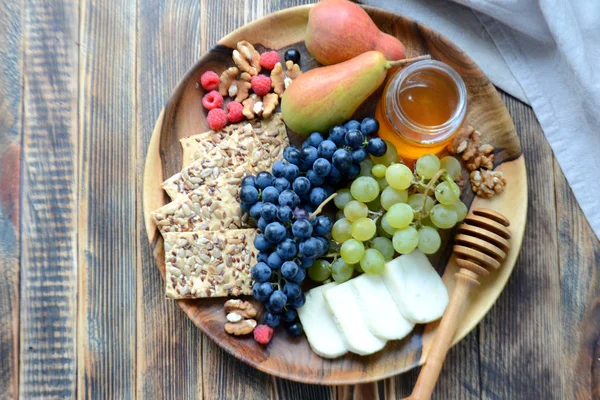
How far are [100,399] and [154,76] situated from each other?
73 centimetres

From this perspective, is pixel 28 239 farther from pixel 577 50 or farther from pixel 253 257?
pixel 577 50

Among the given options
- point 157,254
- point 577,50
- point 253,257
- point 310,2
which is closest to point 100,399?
point 157,254

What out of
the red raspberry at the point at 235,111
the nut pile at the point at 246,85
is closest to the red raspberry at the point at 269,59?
the nut pile at the point at 246,85

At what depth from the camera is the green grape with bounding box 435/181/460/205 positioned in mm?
1054

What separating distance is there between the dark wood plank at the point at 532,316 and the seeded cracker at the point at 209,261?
1.84ft

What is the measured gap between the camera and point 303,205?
3.59ft

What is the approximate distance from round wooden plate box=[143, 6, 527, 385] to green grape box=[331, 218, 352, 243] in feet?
0.68

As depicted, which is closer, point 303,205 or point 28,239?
point 303,205

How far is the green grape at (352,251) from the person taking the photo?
106 cm

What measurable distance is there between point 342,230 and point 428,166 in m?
0.21

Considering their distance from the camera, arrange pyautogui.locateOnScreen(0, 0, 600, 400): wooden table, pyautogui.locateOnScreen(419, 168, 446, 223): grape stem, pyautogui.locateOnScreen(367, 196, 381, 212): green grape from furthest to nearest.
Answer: pyautogui.locateOnScreen(0, 0, 600, 400): wooden table < pyautogui.locateOnScreen(367, 196, 381, 212): green grape < pyautogui.locateOnScreen(419, 168, 446, 223): grape stem

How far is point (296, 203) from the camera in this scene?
106cm

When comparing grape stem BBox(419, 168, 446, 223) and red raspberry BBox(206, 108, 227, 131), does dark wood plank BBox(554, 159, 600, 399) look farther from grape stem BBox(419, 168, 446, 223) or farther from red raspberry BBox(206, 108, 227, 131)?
red raspberry BBox(206, 108, 227, 131)

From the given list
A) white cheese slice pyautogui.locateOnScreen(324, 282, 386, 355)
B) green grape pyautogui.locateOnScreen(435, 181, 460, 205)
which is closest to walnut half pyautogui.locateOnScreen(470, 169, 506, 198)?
green grape pyautogui.locateOnScreen(435, 181, 460, 205)
